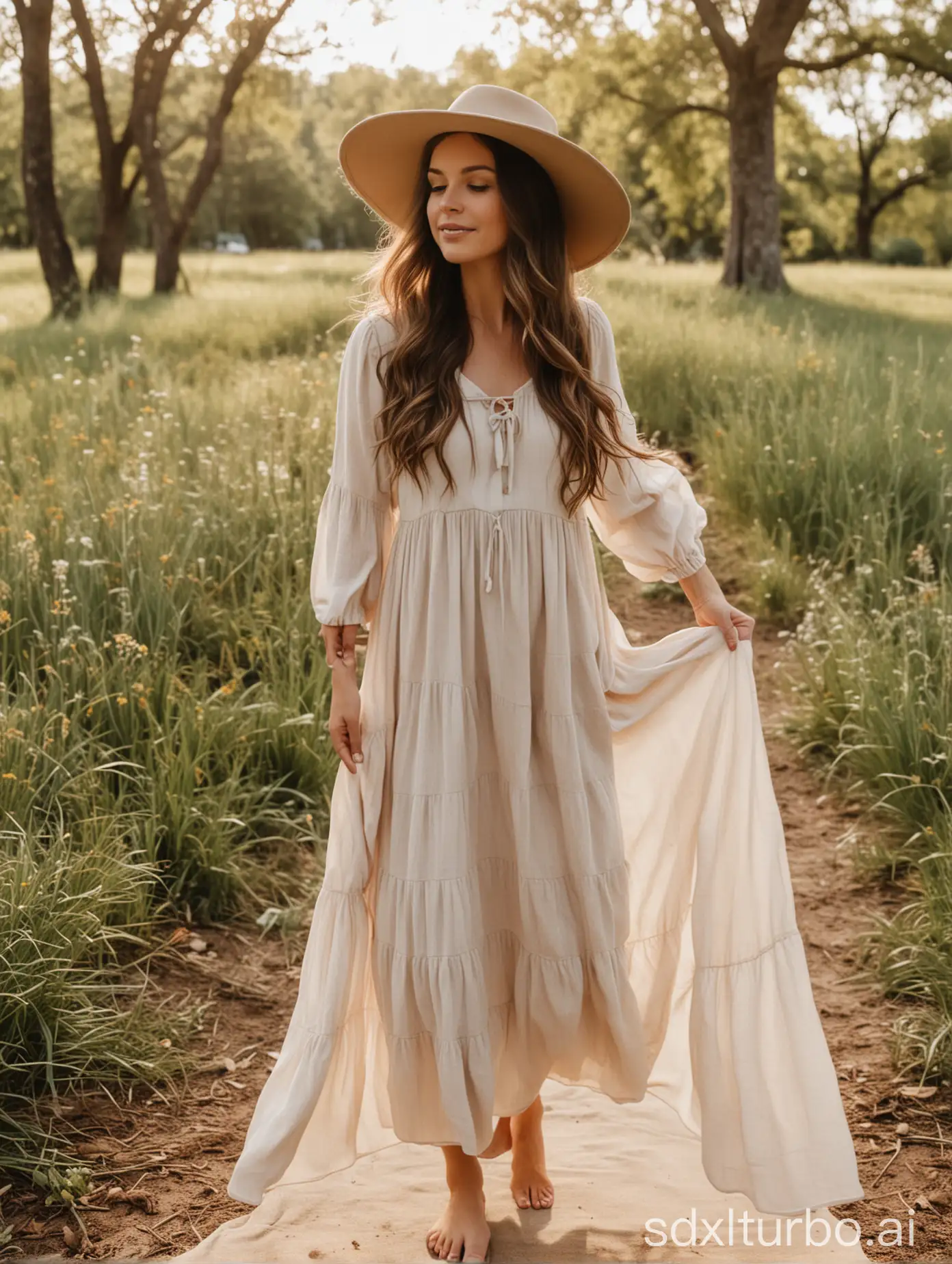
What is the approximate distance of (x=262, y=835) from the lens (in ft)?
14.3

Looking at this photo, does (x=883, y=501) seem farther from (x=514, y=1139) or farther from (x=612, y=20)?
(x=612, y=20)

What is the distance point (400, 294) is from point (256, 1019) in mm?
2203

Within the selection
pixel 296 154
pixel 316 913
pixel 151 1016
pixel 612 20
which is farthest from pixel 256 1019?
pixel 296 154

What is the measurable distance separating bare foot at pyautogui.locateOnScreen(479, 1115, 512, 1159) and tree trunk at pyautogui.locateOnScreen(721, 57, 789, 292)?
13865mm

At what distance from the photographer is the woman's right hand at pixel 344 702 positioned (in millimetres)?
2480

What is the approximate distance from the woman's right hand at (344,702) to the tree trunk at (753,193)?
45.4 feet

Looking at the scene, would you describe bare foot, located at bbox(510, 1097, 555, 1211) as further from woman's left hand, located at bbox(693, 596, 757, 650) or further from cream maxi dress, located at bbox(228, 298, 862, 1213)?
woman's left hand, located at bbox(693, 596, 757, 650)

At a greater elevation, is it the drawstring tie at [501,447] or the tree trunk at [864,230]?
the tree trunk at [864,230]

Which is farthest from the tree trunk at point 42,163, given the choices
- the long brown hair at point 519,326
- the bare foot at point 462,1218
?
the bare foot at point 462,1218

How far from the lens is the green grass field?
3.33 metres

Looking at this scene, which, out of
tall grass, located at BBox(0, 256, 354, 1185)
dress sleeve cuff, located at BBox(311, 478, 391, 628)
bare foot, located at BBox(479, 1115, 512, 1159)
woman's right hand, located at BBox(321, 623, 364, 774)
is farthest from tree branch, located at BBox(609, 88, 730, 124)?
bare foot, located at BBox(479, 1115, 512, 1159)

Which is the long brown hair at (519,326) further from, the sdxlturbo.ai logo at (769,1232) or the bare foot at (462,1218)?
the sdxlturbo.ai logo at (769,1232)

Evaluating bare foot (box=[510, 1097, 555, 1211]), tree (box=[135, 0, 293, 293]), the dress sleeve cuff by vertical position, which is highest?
tree (box=[135, 0, 293, 293])

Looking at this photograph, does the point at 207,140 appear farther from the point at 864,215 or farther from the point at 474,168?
the point at 864,215
